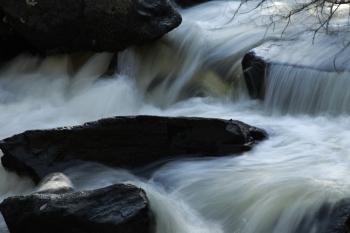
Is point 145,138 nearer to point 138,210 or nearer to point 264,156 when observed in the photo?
point 264,156

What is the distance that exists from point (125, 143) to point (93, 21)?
2.41 meters

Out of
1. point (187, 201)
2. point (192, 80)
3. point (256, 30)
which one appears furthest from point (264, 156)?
point (256, 30)

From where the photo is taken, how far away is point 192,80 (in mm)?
6789

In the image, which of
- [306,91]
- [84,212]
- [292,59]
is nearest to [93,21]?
[292,59]

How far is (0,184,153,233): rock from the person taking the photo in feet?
12.9

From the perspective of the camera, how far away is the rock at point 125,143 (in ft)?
16.7

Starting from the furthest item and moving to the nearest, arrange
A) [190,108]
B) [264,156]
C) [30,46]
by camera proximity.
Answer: [30,46], [190,108], [264,156]

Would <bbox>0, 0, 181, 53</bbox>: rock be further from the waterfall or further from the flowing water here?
the waterfall

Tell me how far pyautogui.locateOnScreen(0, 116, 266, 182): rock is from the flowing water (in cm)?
12

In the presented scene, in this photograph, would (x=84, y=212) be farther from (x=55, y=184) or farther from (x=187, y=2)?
(x=187, y=2)

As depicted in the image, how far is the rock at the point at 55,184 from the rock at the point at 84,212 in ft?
1.15

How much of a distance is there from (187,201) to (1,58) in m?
4.42

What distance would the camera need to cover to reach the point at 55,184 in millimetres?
4715

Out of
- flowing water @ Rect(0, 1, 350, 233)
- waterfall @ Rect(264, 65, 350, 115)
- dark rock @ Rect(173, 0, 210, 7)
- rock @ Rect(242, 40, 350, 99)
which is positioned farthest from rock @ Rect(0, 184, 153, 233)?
dark rock @ Rect(173, 0, 210, 7)
